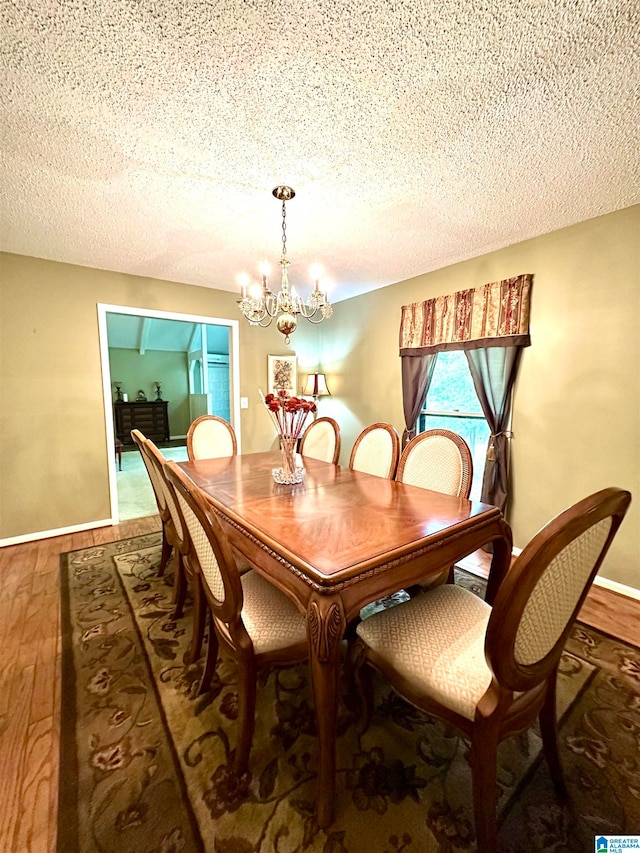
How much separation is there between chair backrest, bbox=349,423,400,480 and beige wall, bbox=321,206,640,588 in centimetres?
112

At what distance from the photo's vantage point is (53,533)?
120 inches

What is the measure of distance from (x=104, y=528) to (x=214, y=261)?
2710mm

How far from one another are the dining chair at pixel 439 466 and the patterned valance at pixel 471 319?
122 centimetres

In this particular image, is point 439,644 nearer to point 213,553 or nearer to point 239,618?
point 239,618

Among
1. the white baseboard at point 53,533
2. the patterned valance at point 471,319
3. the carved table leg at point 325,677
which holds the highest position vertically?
the patterned valance at point 471,319

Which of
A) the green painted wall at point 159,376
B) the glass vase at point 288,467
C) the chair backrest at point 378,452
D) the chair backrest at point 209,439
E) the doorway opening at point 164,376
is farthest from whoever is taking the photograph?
the green painted wall at point 159,376

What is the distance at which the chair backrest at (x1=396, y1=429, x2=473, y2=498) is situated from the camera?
5.98 ft

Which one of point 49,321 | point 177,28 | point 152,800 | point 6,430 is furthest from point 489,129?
point 6,430

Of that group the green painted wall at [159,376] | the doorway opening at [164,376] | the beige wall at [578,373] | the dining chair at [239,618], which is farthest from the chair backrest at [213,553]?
the green painted wall at [159,376]

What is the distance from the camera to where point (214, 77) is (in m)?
1.22

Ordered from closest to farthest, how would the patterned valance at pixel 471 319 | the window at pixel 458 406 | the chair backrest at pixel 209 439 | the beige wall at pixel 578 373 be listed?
the beige wall at pixel 578 373, the patterned valance at pixel 471 319, the chair backrest at pixel 209 439, the window at pixel 458 406

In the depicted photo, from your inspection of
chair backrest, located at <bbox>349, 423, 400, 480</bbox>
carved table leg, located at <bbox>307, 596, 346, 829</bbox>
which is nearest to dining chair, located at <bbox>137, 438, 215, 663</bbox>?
carved table leg, located at <bbox>307, 596, 346, 829</bbox>

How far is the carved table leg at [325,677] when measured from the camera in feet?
3.10

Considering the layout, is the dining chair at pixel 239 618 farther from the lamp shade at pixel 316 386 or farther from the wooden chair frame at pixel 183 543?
the lamp shade at pixel 316 386
